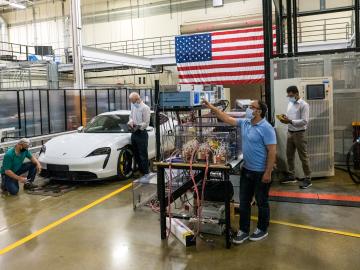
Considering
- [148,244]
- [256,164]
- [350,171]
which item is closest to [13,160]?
[148,244]

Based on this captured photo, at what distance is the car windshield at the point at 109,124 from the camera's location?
747 cm

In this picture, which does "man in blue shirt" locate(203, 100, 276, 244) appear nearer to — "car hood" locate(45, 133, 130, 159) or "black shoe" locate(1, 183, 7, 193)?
"car hood" locate(45, 133, 130, 159)

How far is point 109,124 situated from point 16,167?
82.5 inches

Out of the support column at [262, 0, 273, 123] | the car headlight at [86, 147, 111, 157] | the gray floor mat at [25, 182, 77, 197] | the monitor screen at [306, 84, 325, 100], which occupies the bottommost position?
the gray floor mat at [25, 182, 77, 197]

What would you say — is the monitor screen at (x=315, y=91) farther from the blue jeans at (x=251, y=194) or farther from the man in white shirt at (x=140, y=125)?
the blue jeans at (x=251, y=194)

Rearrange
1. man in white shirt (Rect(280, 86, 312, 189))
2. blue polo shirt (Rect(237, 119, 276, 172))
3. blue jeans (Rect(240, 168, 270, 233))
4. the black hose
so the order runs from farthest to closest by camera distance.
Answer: the black hose → man in white shirt (Rect(280, 86, 312, 189)) → blue jeans (Rect(240, 168, 270, 233)) → blue polo shirt (Rect(237, 119, 276, 172))

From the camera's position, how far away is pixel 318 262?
3482 millimetres

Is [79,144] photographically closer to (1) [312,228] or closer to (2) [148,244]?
(2) [148,244]

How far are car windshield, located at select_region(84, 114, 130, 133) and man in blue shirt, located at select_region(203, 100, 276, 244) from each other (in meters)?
3.74

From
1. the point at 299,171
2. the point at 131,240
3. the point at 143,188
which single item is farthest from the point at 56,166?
the point at 299,171

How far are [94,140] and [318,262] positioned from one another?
4624mm

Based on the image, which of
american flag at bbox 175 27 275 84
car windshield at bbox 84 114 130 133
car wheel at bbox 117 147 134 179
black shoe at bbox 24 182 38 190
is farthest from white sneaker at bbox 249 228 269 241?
american flag at bbox 175 27 275 84

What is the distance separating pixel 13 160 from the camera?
6.12 meters

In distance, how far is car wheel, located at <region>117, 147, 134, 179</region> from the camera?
6.86 meters
